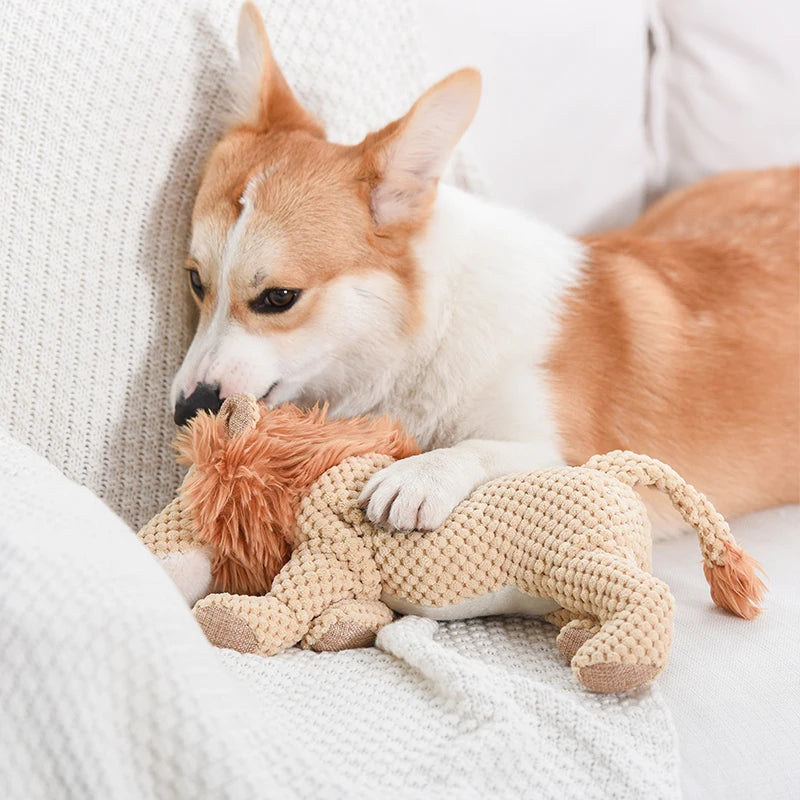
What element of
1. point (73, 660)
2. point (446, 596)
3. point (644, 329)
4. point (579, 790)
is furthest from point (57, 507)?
point (644, 329)

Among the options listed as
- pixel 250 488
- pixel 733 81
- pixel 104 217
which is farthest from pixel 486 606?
pixel 733 81

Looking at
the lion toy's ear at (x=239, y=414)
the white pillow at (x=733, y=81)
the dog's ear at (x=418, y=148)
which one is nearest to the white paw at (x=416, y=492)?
the lion toy's ear at (x=239, y=414)

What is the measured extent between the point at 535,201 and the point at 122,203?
0.92 meters

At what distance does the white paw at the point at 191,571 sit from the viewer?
1.00 meters

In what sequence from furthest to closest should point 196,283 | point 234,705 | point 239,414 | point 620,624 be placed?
point 196,283, point 239,414, point 620,624, point 234,705

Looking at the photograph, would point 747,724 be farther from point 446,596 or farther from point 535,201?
point 535,201

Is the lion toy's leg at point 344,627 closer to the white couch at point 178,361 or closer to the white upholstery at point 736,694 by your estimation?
the white couch at point 178,361

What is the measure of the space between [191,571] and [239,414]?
18 centimetres

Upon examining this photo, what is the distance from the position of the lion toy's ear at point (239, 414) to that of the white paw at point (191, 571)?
138 mm

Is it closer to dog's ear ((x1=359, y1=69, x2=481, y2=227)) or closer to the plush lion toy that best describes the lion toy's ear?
the plush lion toy

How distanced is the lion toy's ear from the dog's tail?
387 millimetres

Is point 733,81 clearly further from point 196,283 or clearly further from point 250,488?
point 250,488

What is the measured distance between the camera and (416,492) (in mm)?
980

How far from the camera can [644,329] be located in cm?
142
